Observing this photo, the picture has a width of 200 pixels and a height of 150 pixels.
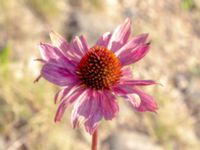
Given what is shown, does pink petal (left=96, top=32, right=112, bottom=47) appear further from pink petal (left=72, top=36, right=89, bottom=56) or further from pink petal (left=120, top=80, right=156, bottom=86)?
pink petal (left=120, top=80, right=156, bottom=86)

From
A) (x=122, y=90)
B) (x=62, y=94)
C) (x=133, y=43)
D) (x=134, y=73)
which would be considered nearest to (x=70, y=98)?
(x=62, y=94)

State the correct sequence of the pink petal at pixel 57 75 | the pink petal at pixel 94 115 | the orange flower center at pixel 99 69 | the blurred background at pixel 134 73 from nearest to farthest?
1. the pink petal at pixel 94 115
2. the pink petal at pixel 57 75
3. the orange flower center at pixel 99 69
4. the blurred background at pixel 134 73

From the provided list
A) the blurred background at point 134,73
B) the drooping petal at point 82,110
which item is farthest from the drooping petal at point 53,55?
the blurred background at point 134,73

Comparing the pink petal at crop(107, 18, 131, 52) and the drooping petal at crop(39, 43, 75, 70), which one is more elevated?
the drooping petal at crop(39, 43, 75, 70)

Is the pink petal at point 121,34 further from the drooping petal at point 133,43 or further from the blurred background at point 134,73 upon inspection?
the blurred background at point 134,73

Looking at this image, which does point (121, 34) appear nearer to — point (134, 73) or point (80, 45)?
point (80, 45)

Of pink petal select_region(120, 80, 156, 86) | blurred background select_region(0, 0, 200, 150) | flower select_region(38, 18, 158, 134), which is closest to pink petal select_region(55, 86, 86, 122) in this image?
flower select_region(38, 18, 158, 134)
